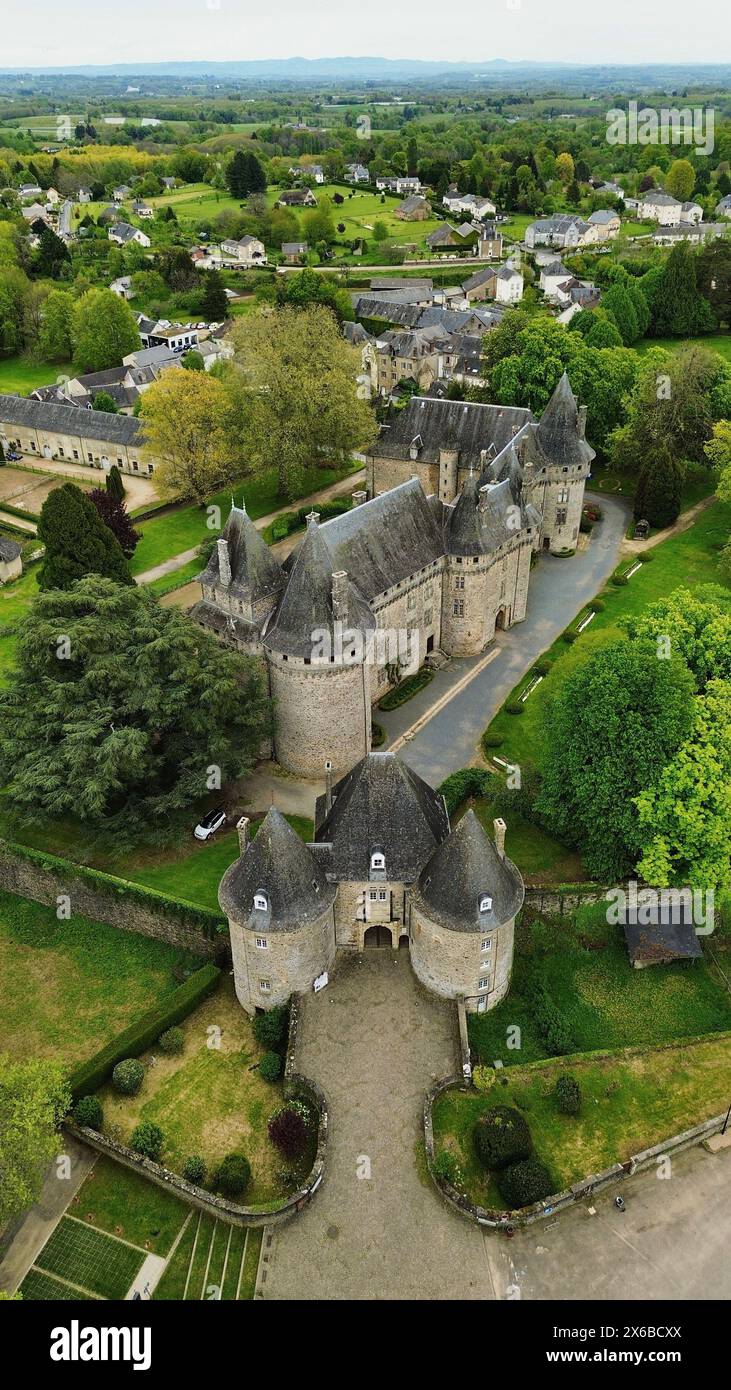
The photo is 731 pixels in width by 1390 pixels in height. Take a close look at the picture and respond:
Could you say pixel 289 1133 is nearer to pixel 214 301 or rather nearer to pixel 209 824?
pixel 209 824

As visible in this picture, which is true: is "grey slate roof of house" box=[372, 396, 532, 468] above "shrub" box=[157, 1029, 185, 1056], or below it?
above

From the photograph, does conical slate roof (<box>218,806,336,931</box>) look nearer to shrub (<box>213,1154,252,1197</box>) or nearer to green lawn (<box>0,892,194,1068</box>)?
green lawn (<box>0,892,194,1068</box>)

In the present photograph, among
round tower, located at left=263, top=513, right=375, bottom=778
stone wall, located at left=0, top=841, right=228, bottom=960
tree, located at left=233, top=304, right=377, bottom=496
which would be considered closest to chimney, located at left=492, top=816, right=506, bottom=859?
stone wall, located at left=0, top=841, right=228, bottom=960

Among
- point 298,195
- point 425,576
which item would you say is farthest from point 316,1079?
point 298,195

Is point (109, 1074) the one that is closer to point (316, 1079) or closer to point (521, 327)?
point (316, 1079)

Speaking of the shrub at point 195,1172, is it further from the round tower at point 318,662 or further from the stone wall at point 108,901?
the round tower at point 318,662

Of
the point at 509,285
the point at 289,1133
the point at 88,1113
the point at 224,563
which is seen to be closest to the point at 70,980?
the point at 88,1113
